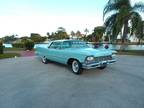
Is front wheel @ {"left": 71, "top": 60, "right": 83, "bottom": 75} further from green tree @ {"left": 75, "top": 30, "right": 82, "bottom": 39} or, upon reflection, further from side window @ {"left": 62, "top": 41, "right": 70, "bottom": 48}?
green tree @ {"left": 75, "top": 30, "right": 82, "bottom": 39}

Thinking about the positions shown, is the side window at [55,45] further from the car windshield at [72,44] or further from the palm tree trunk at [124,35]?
the palm tree trunk at [124,35]

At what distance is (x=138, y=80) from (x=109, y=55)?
177 centimetres

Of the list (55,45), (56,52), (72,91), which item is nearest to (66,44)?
(56,52)

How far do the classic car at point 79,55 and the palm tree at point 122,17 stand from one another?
1215cm

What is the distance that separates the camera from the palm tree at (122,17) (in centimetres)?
1980

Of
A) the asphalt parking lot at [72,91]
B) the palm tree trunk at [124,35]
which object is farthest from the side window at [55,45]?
the palm tree trunk at [124,35]

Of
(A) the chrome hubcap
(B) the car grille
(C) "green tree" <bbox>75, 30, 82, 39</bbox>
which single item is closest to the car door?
(A) the chrome hubcap

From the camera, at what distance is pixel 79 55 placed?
7.59 meters

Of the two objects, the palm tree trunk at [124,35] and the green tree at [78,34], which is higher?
the green tree at [78,34]

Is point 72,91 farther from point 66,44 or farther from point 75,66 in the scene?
point 66,44

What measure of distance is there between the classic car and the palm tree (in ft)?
39.9

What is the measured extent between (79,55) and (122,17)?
45.4 ft

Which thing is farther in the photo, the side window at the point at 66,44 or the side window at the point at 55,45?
the side window at the point at 55,45

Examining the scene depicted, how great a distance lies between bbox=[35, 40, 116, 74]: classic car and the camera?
7375 mm
